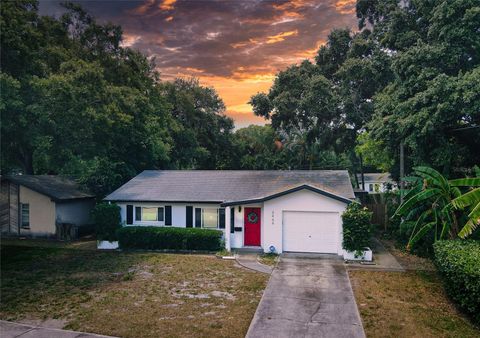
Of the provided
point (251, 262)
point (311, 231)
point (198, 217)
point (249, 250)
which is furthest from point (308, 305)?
point (198, 217)

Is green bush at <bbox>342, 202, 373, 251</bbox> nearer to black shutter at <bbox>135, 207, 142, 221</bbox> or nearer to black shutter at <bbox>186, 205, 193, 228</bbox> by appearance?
black shutter at <bbox>186, 205, 193, 228</bbox>

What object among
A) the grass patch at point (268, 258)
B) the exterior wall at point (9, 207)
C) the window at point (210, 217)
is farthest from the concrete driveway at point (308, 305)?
the exterior wall at point (9, 207)

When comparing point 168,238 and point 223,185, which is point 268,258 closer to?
point 168,238

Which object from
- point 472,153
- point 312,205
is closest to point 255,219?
point 312,205

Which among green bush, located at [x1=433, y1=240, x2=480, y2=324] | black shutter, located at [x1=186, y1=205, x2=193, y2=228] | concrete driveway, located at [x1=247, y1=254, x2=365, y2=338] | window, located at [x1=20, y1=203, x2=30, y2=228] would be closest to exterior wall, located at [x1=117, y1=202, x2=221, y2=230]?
black shutter, located at [x1=186, y1=205, x2=193, y2=228]

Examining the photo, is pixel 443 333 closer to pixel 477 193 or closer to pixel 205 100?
pixel 477 193

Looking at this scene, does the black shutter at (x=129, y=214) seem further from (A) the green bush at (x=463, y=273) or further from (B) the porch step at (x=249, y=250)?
(A) the green bush at (x=463, y=273)
